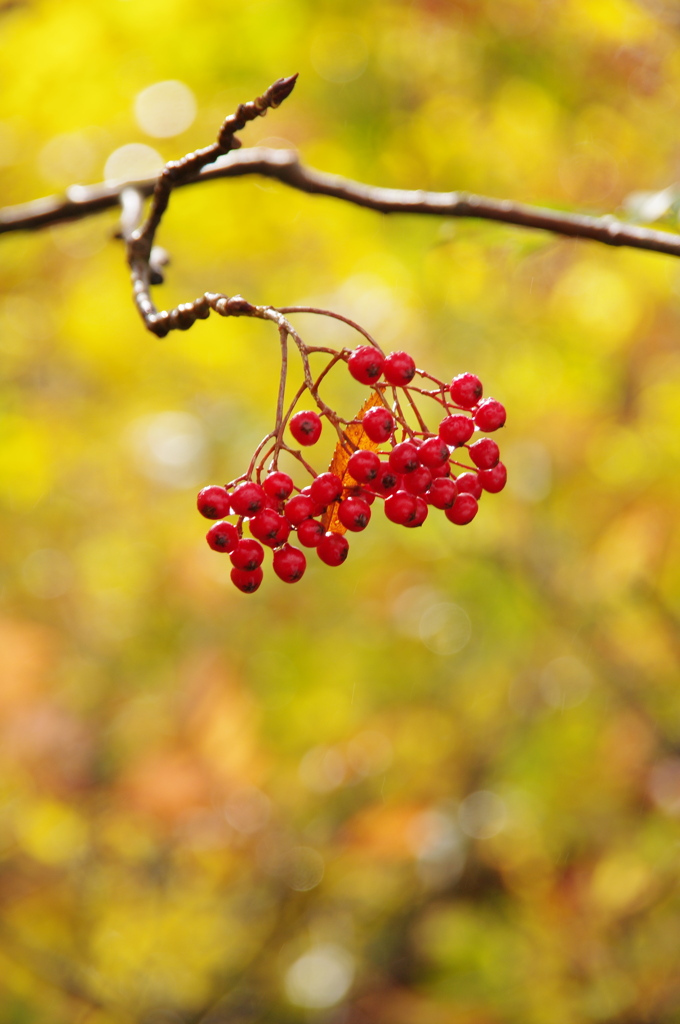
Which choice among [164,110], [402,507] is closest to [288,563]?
[402,507]

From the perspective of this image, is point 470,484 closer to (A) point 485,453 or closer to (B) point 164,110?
(A) point 485,453

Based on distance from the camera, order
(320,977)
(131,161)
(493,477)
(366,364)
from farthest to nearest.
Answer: (320,977) < (131,161) < (493,477) < (366,364)

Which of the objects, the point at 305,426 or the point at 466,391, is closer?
the point at 305,426

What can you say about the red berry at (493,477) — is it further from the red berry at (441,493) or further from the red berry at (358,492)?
the red berry at (358,492)

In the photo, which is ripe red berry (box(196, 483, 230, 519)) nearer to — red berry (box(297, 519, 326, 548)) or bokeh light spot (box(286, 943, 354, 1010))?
red berry (box(297, 519, 326, 548))

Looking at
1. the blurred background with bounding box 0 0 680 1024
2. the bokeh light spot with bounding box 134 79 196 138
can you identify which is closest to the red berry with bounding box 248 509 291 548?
the blurred background with bounding box 0 0 680 1024

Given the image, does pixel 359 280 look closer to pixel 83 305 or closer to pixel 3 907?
pixel 83 305

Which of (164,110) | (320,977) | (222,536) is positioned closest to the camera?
(222,536)

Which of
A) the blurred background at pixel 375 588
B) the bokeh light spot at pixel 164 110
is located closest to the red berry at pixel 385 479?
the blurred background at pixel 375 588
